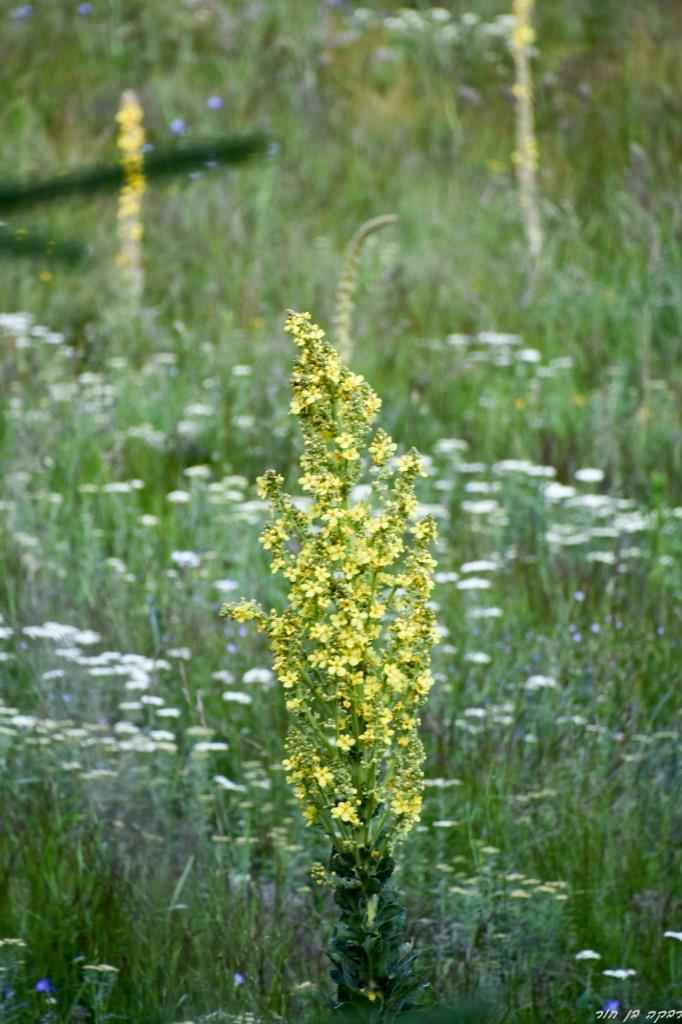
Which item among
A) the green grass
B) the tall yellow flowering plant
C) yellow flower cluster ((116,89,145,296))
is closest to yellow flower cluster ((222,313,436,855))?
the tall yellow flowering plant

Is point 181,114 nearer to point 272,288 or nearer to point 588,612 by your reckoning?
point 272,288

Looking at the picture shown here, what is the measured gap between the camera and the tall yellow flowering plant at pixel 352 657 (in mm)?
1957

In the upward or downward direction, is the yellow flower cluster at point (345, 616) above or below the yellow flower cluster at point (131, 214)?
below

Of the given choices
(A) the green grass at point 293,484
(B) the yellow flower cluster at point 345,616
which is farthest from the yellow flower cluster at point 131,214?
(B) the yellow flower cluster at point 345,616

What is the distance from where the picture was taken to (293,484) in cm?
529

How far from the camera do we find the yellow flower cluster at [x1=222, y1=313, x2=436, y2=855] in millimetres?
1961

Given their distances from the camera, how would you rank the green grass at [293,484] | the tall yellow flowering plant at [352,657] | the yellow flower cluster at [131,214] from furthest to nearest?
the yellow flower cluster at [131,214] → the green grass at [293,484] → the tall yellow flowering plant at [352,657]

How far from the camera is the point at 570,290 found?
6.81 meters

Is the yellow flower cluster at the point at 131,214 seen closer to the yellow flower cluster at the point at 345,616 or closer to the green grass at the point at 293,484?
the green grass at the point at 293,484

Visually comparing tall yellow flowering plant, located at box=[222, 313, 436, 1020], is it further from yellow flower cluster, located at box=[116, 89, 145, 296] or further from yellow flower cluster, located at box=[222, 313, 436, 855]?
yellow flower cluster, located at box=[116, 89, 145, 296]

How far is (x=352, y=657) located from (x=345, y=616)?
6cm

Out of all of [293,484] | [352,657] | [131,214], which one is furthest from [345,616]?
[131,214]

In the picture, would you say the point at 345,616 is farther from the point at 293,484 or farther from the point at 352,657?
the point at 293,484

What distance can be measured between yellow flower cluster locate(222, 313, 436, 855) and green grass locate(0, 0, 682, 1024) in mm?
391
